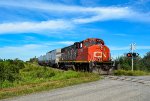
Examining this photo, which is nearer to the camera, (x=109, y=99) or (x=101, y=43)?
(x=109, y=99)

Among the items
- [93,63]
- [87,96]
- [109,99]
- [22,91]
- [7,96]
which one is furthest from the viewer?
[93,63]

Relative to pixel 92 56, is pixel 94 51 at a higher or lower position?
higher

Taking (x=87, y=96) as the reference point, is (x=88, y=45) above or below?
above

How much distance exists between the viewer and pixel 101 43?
110 feet

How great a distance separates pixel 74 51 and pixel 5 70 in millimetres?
14993

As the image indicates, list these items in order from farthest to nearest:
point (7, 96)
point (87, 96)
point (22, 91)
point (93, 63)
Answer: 1. point (93, 63)
2. point (22, 91)
3. point (7, 96)
4. point (87, 96)

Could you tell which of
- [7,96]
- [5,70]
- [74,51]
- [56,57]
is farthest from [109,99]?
[56,57]

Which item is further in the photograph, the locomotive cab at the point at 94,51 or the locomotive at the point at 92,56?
the locomotive cab at the point at 94,51

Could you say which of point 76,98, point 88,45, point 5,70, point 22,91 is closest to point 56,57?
point 88,45

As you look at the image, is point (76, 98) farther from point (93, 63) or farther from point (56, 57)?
point (56, 57)

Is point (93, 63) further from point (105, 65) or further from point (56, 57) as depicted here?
point (56, 57)

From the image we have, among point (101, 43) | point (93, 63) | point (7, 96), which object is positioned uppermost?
point (101, 43)

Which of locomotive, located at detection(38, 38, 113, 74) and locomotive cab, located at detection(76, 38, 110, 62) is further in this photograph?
locomotive cab, located at detection(76, 38, 110, 62)

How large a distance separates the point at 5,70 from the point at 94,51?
1194 centimetres
